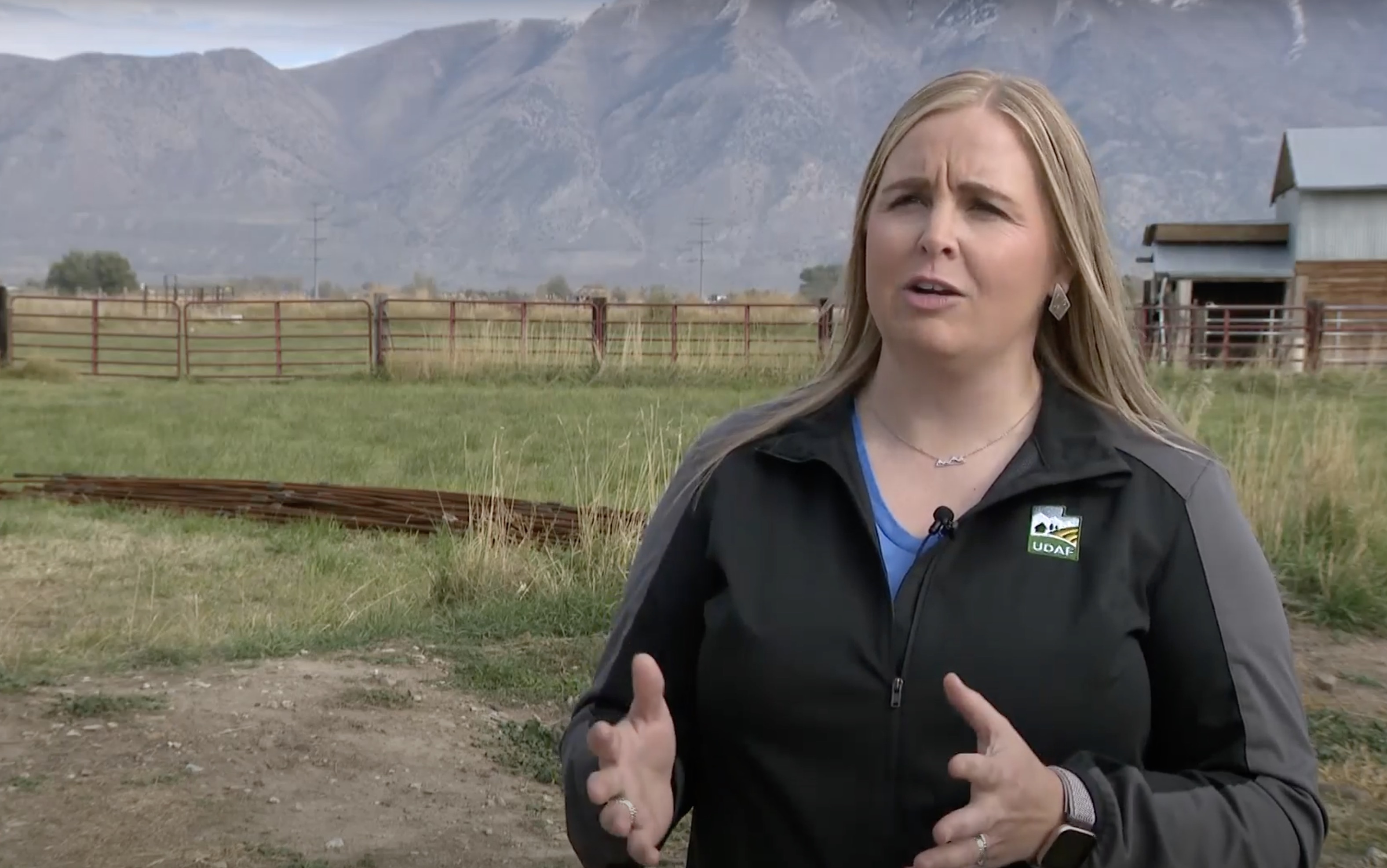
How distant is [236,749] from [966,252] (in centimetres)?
337

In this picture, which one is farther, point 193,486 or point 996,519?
point 193,486

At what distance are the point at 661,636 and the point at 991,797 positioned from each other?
506mm

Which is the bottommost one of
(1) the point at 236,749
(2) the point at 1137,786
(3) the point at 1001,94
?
(1) the point at 236,749

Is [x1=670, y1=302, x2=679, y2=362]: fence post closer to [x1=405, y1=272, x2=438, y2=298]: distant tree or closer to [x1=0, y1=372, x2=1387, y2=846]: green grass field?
[x1=0, y1=372, x2=1387, y2=846]: green grass field

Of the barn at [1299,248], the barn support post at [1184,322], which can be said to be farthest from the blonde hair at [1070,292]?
the barn at [1299,248]

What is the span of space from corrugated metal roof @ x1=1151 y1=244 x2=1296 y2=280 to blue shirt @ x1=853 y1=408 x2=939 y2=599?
3262cm

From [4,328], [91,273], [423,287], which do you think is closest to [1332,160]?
[4,328]

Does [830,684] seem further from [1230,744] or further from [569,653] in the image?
[569,653]

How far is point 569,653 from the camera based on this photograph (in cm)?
571

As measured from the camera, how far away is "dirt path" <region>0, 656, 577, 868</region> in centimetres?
377

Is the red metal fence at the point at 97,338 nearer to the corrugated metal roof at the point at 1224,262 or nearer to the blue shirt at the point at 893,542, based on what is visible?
the corrugated metal roof at the point at 1224,262

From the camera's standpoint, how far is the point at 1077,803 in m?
1.60

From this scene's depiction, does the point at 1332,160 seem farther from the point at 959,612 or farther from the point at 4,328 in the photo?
the point at 959,612

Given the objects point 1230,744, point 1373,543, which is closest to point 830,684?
point 1230,744
